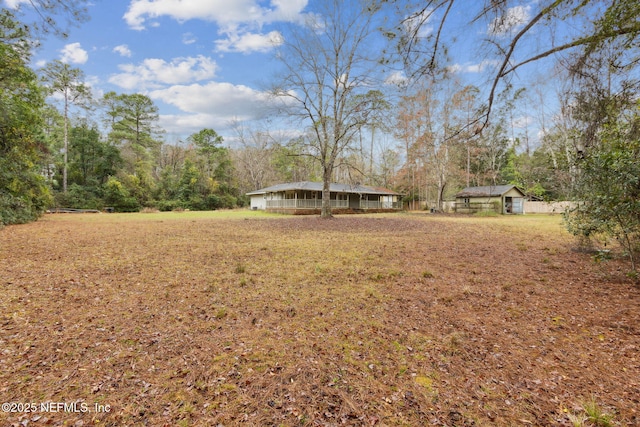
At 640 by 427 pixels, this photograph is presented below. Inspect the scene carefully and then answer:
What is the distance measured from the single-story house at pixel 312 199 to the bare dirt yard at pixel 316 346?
20.7 metres

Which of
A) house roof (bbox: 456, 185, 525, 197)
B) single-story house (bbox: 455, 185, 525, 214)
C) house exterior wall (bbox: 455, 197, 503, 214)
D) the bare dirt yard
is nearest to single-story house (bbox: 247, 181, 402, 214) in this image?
house exterior wall (bbox: 455, 197, 503, 214)

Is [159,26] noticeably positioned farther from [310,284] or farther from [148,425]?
→ [148,425]

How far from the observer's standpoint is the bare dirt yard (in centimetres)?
203

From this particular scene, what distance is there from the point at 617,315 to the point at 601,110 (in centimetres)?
363

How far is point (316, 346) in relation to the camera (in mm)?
2930

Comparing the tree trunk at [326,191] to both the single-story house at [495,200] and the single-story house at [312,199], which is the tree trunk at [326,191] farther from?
the single-story house at [495,200]

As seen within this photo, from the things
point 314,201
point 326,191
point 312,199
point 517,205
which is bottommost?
point 517,205

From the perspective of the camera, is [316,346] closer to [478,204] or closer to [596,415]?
[596,415]

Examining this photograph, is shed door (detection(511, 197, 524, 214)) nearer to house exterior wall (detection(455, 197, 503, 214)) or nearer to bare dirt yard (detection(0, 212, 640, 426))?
house exterior wall (detection(455, 197, 503, 214))

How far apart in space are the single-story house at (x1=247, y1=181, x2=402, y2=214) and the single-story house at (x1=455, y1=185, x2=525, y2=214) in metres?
9.29

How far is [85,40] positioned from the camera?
218 inches

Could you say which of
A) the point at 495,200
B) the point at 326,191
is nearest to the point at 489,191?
the point at 495,200

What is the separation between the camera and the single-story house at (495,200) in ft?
99.0

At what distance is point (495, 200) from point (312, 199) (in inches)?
827
